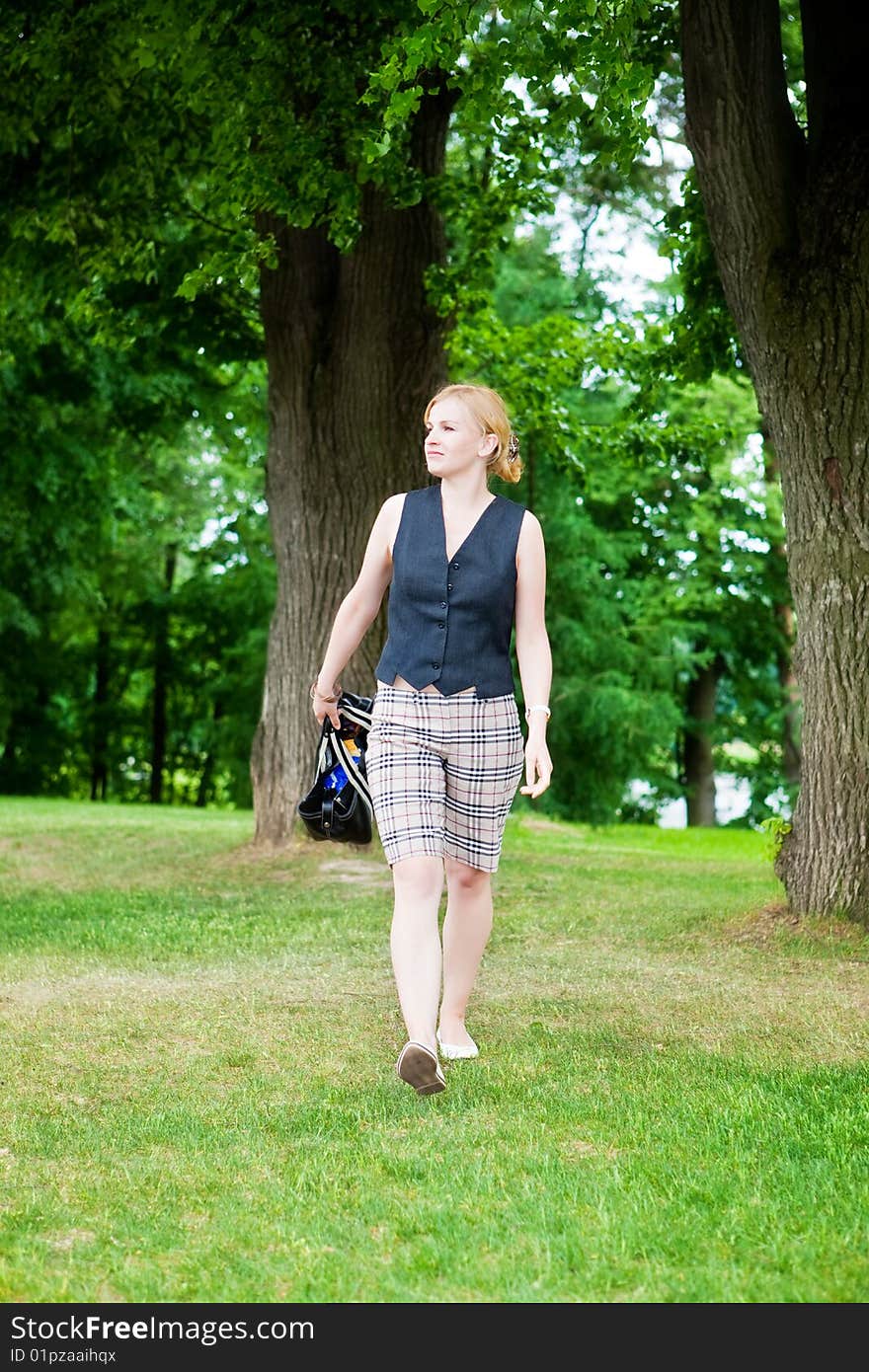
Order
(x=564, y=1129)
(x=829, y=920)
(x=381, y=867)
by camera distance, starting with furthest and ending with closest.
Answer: (x=381, y=867) < (x=829, y=920) < (x=564, y=1129)

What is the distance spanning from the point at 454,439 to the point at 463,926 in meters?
1.70

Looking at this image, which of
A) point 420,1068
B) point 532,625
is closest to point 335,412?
point 532,625

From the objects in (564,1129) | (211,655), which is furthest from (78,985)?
(211,655)

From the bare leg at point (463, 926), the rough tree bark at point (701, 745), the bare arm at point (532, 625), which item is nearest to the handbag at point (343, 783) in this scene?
the bare leg at point (463, 926)

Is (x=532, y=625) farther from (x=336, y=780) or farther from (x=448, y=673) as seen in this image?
(x=336, y=780)

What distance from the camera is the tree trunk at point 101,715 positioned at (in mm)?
38931

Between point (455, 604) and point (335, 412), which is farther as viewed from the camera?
point (335, 412)

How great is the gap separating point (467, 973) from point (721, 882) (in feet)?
20.6

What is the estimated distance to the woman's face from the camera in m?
5.15

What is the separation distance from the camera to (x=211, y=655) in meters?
37.9

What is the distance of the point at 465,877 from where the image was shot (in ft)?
17.3

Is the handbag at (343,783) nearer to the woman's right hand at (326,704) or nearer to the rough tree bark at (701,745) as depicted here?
the woman's right hand at (326,704)

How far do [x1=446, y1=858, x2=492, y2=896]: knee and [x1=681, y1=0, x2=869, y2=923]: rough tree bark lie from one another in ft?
11.5

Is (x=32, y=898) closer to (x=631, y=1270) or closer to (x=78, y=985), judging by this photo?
(x=78, y=985)
